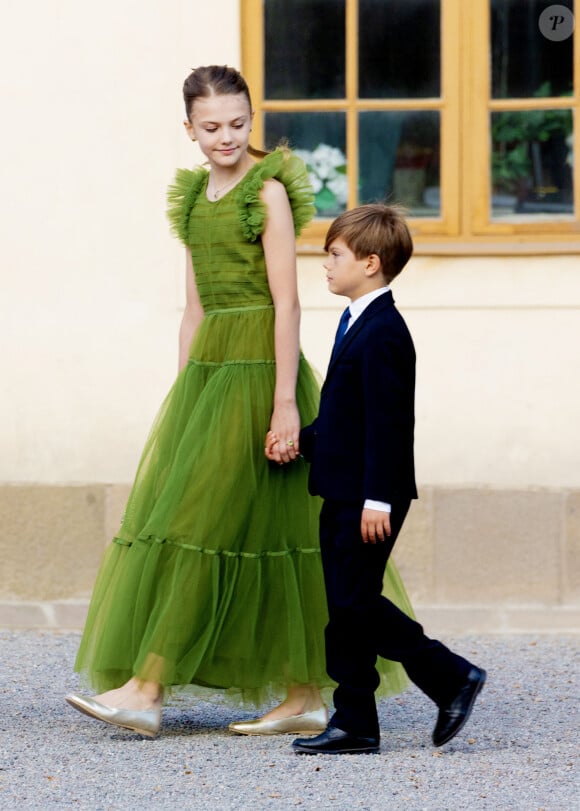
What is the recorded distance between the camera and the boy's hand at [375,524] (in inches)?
167

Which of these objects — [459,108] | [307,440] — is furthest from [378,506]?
[459,108]

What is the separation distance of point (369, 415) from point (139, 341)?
2761 mm

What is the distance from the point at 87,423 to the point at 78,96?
1.32m

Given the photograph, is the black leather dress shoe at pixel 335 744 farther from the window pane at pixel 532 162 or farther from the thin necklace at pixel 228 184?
the window pane at pixel 532 162

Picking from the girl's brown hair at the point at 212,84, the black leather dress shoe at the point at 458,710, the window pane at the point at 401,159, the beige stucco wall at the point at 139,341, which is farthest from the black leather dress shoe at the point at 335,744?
the window pane at the point at 401,159

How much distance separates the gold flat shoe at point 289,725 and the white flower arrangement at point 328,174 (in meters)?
2.91

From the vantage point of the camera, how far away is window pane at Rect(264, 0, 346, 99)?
6980mm

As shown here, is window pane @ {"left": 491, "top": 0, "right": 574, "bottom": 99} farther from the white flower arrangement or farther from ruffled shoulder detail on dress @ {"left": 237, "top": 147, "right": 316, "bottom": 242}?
ruffled shoulder detail on dress @ {"left": 237, "top": 147, "right": 316, "bottom": 242}

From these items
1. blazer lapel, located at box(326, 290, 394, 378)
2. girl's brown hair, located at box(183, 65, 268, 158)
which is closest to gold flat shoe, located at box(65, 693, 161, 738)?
blazer lapel, located at box(326, 290, 394, 378)

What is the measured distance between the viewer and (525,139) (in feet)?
23.0

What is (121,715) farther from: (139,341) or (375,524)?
(139,341)

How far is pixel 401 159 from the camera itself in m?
7.05

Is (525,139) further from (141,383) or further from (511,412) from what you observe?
(141,383)

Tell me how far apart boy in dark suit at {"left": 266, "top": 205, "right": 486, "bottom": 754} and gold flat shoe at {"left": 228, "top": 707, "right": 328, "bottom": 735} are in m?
0.24
